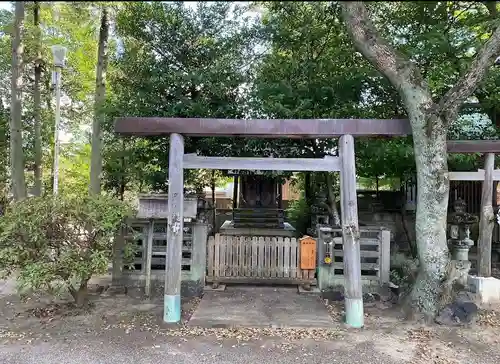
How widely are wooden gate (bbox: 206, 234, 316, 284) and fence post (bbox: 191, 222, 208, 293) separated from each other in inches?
9.9

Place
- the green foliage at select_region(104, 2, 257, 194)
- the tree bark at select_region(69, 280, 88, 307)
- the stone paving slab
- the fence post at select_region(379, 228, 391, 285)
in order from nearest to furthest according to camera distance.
A: the stone paving slab → the tree bark at select_region(69, 280, 88, 307) → the fence post at select_region(379, 228, 391, 285) → the green foliage at select_region(104, 2, 257, 194)

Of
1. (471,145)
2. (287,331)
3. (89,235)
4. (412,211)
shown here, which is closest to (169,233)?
(89,235)

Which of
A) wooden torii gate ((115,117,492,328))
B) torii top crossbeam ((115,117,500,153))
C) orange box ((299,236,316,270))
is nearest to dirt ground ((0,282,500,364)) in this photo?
wooden torii gate ((115,117,492,328))

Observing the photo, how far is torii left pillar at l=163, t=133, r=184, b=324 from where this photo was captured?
518cm

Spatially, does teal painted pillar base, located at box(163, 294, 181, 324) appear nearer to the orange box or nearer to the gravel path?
the gravel path

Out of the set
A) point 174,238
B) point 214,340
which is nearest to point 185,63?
point 174,238

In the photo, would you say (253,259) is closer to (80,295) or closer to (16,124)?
(80,295)

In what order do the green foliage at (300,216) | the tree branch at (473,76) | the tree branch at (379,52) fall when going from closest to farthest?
1. the tree branch at (473,76)
2. the tree branch at (379,52)
3. the green foliage at (300,216)

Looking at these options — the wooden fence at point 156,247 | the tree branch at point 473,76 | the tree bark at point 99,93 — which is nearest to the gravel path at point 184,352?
the wooden fence at point 156,247

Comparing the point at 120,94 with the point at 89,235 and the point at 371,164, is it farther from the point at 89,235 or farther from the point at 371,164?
the point at 371,164

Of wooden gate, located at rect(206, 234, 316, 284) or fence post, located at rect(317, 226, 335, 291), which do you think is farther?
wooden gate, located at rect(206, 234, 316, 284)

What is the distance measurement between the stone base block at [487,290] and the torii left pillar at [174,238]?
189 inches

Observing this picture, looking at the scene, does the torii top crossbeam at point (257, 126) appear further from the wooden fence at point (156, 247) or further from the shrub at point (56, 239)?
the wooden fence at point (156, 247)

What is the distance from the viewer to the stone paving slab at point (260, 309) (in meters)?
5.14
